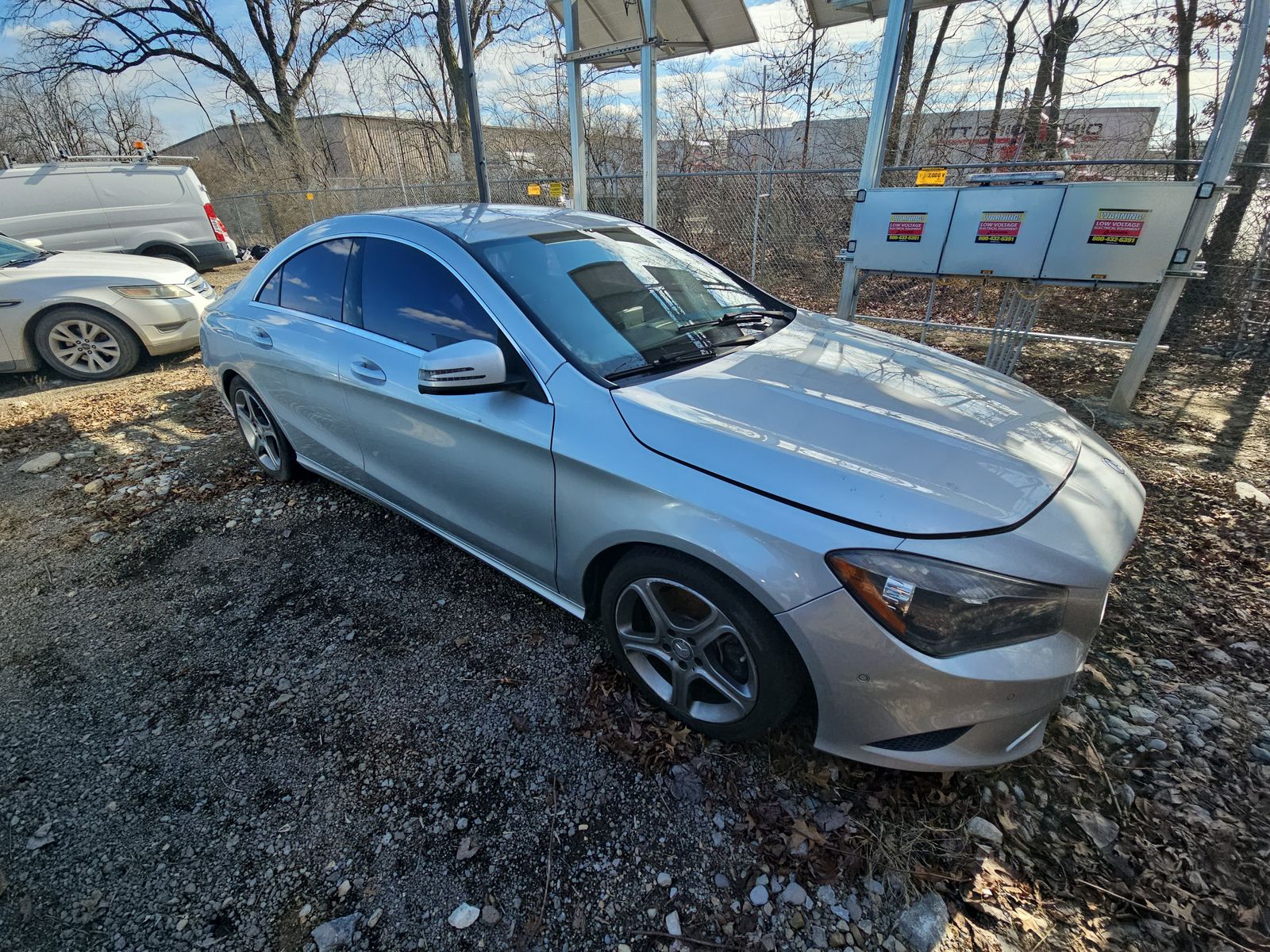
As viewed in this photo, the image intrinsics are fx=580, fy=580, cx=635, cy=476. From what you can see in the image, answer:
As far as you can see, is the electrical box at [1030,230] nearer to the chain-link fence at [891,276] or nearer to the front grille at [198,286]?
the chain-link fence at [891,276]

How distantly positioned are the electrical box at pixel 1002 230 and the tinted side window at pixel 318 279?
4.46 m

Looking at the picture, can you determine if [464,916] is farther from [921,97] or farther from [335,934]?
[921,97]

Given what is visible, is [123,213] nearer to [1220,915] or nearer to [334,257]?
[334,257]

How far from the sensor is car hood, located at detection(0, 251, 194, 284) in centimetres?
550

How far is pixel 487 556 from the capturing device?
2.49 metres

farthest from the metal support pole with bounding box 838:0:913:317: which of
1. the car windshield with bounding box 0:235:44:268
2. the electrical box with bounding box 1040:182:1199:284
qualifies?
the car windshield with bounding box 0:235:44:268

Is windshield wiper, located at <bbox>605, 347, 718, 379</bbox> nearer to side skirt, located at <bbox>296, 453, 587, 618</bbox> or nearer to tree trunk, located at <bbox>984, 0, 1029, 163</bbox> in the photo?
side skirt, located at <bbox>296, 453, 587, 618</bbox>

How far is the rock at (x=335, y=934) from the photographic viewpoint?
5.03 ft

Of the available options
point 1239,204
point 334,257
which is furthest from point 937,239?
point 334,257

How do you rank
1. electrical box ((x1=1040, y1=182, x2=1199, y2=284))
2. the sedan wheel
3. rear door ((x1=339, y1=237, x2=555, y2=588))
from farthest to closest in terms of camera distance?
1. electrical box ((x1=1040, y1=182, x2=1199, y2=284))
2. rear door ((x1=339, y1=237, x2=555, y2=588))
3. the sedan wheel

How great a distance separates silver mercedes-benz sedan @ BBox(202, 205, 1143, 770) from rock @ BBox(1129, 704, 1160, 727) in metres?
0.70

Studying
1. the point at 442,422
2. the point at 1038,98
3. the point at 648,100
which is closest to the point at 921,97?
the point at 1038,98

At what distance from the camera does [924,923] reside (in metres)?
1.54

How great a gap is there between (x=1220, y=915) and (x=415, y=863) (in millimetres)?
2177
